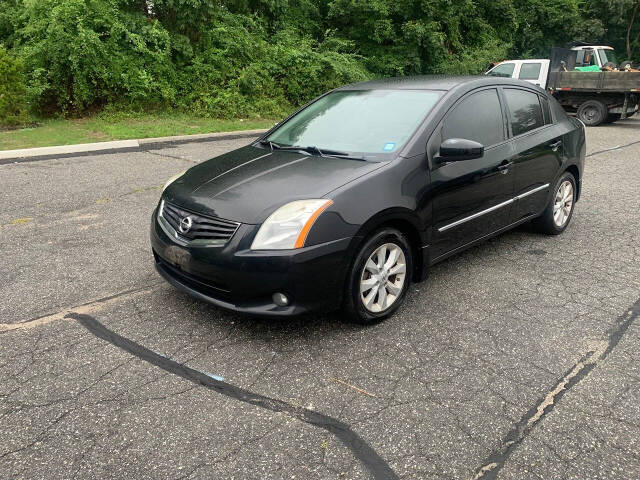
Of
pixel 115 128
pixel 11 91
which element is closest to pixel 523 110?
pixel 115 128

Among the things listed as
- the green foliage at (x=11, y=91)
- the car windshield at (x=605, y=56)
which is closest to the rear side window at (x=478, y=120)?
the green foliage at (x=11, y=91)

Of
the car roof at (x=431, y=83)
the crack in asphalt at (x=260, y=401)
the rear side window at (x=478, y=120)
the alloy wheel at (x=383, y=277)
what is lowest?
the crack in asphalt at (x=260, y=401)

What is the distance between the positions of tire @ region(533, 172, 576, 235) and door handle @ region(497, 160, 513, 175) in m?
1.00

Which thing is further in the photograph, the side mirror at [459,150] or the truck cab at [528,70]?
the truck cab at [528,70]

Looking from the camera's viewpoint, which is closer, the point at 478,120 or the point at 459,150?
the point at 459,150

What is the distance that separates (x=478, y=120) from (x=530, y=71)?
48.8 feet

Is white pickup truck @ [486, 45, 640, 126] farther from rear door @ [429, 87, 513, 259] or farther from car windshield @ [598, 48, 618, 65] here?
rear door @ [429, 87, 513, 259]

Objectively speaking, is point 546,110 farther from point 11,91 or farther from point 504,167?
point 11,91

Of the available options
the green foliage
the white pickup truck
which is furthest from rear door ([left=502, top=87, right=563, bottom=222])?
the green foliage

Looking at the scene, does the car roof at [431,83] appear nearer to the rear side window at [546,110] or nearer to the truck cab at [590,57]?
the rear side window at [546,110]

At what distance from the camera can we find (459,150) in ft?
12.3

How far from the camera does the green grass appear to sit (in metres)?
10.8

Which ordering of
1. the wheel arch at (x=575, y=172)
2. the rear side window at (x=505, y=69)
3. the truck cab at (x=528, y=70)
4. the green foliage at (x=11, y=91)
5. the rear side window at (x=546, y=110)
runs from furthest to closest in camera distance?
the rear side window at (x=505, y=69)
the truck cab at (x=528, y=70)
the green foliage at (x=11, y=91)
the wheel arch at (x=575, y=172)
the rear side window at (x=546, y=110)

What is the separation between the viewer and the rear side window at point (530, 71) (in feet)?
56.4
